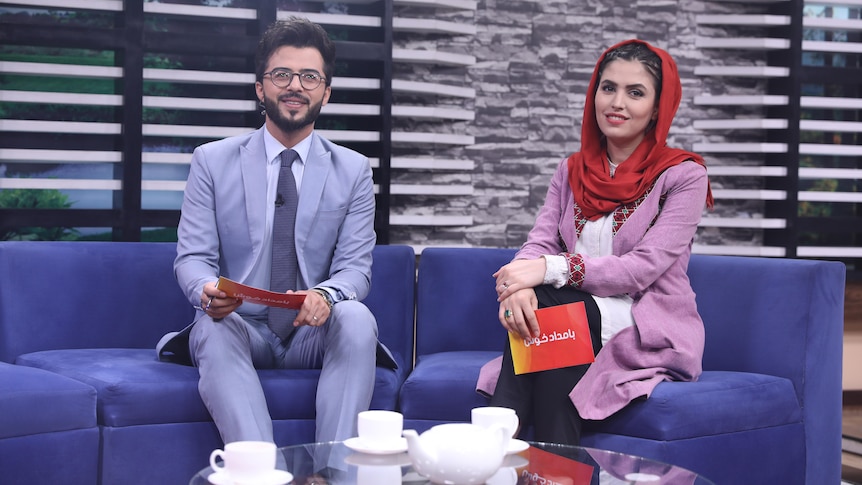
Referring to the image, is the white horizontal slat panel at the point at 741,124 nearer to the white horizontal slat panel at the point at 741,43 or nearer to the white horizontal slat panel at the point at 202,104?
the white horizontal slat panel at the point at 741,43

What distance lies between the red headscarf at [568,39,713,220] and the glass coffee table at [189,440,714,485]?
1.05 meters

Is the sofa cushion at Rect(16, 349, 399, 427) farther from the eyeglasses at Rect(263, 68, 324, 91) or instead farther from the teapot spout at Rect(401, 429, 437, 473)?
the teapot spout at Rect(401, 429, 437, 473)

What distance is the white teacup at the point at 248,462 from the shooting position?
1.57m

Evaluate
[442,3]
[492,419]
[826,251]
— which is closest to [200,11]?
[442,3]

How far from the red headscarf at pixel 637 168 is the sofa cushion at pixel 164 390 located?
0.82m

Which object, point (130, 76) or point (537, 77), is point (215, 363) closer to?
point (130, 76)

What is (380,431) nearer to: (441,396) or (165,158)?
(441,396)

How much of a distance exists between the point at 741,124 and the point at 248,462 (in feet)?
12.0

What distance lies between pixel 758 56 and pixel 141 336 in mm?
3379

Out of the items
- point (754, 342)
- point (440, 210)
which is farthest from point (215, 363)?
point (440, 210)

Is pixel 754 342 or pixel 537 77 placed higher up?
pixel 537 77

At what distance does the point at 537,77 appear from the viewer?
180 inches

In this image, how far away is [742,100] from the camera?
4562 mm

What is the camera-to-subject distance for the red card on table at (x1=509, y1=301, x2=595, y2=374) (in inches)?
98.2
